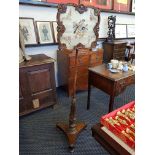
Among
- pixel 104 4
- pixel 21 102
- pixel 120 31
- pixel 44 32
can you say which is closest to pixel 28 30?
pixel 44 32

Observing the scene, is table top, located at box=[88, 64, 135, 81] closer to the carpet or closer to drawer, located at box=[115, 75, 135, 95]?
drawer, located at box=[115, 75, 135, 95]

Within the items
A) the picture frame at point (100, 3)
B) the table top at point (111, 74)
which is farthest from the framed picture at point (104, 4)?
the table top at point (111, 74)

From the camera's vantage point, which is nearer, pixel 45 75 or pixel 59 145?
pixel 59 145

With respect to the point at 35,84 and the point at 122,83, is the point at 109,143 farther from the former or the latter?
the point at 35,84

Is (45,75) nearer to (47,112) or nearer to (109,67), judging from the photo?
(47,112)

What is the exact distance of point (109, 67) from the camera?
88.9 inches

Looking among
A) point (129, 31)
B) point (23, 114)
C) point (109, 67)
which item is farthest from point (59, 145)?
point (129, 31)

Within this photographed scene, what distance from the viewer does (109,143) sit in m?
0.81

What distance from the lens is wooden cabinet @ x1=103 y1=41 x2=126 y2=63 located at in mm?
3445

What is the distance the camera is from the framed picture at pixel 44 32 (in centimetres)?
263

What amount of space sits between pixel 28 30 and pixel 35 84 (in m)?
0.88
